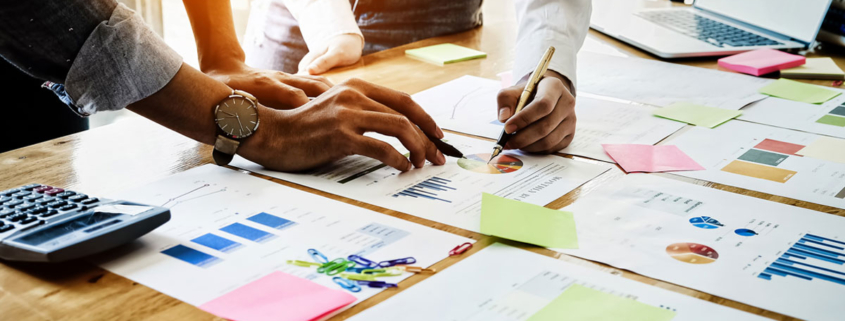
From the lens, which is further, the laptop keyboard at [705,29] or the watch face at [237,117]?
the laptop keyboard at [705,29]

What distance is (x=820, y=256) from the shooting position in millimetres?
721

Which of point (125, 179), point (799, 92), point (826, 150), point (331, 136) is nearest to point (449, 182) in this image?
point (331, 136)

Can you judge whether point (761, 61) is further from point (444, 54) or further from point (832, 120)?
point (444, 54)

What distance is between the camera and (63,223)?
2.22 ft

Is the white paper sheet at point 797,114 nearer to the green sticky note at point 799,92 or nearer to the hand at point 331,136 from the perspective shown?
the green sticky note at point 799,92

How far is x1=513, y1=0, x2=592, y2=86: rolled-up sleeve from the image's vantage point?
4.09 ft

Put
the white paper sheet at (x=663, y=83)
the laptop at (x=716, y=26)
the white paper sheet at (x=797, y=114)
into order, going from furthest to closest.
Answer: the laptop at (x=716, y=26) → the white paper sheet at (x=663, y=83) → the white paper sheet at (x=797, y=114)

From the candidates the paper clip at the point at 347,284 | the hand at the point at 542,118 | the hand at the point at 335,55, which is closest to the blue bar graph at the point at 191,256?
the paper clip at the point at 347,284

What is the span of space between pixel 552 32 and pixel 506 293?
780mm

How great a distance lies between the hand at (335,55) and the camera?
1467mm

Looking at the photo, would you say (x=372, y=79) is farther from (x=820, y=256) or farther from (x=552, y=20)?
(x=820, y=256)

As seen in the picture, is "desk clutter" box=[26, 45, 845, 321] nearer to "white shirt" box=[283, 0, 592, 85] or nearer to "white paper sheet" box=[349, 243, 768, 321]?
"white paper sheet" box=[349, 243, 768, 321]

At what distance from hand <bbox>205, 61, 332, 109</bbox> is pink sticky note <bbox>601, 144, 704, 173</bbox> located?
0.47 m

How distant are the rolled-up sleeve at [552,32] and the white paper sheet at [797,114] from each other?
326 millimetres
